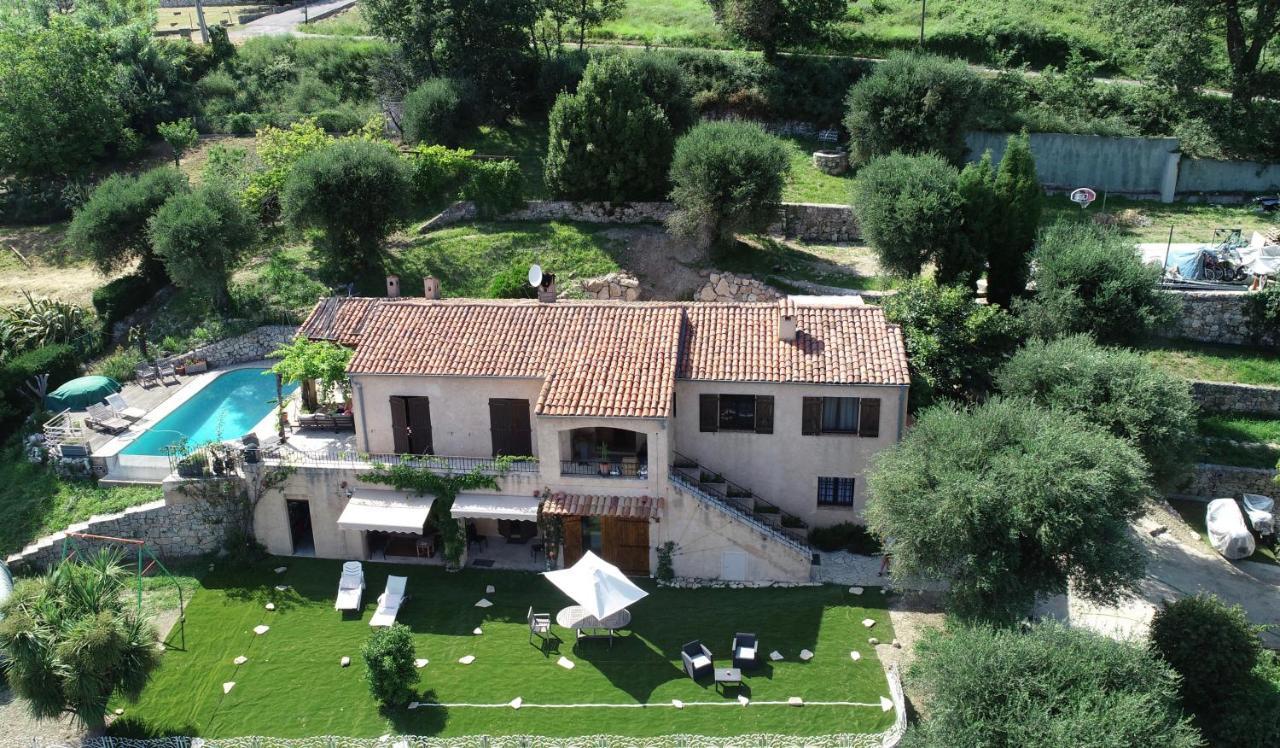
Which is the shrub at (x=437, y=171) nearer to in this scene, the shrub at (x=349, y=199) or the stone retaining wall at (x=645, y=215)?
the stone retaining wall at (x=645, y=215)

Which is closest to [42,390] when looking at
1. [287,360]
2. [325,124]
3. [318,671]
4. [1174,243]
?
[287,360]

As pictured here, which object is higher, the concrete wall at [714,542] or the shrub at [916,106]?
the shrub at [916,106]

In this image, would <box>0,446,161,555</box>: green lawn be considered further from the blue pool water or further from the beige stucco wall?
the beige stucco wall

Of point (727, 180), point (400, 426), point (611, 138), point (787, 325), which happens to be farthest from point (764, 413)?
point (611, 138)

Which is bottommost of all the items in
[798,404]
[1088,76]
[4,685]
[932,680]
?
[4,685]

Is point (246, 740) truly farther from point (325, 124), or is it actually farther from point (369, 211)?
point (325, 124)

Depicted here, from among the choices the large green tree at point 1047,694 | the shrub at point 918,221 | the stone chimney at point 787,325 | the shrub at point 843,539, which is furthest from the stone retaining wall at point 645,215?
the large green tree at point 1047,694

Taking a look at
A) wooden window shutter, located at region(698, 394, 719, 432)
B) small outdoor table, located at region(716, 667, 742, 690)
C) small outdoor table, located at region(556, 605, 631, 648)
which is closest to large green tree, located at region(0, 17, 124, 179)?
wooden window shutter, located at region(698, 394, 719, 432)

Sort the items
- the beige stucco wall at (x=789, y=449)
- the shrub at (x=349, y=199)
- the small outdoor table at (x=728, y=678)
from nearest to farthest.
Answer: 1. the small outdoor table at (x=728, y=678)
2. the beige stucco wall at (x=789, y=449)
3. the shrub at (x=349, y=199)
